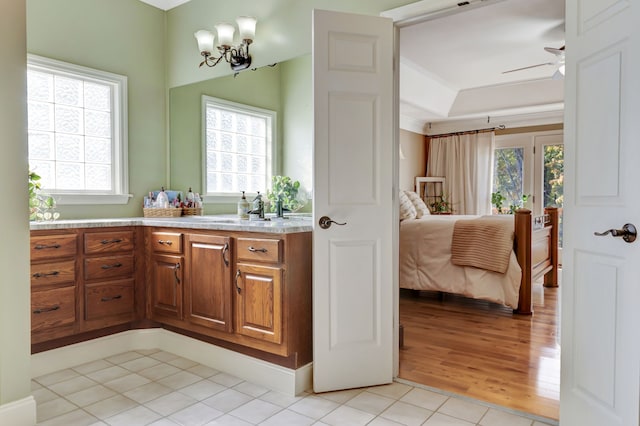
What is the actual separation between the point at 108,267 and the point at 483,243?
3.22m

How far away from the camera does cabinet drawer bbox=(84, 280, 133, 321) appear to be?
2982 millimetres

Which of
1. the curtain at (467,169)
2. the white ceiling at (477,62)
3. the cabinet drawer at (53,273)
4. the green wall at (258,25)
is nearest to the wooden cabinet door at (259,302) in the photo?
the cabinet drawer at (53,273)

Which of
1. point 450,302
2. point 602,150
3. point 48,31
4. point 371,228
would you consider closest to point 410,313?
point 450,302

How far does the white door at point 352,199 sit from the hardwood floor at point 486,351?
43 cm

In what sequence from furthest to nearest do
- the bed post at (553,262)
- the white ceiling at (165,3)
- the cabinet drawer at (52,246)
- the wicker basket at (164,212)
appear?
1. the bed post at (553,262)
2. the white ceiling at (165,3)
3. the wicker basket at (164,212)
4. the cabinet drawer at (52,246)

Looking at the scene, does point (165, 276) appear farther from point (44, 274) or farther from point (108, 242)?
point (44, 274)

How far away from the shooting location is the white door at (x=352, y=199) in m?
2.42

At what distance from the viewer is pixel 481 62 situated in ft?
17.1

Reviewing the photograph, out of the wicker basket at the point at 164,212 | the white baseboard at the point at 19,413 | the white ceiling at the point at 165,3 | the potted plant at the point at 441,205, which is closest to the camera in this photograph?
the white baseboard at the point at 19,413

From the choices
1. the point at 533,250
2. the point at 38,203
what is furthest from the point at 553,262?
the point at 38,203

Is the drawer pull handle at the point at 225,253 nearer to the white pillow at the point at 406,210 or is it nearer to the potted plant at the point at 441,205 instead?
the white pillow at the point at 406,210

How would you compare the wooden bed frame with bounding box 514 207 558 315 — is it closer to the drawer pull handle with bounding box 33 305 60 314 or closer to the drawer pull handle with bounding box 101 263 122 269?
the drawer pull handle with bounding box 101 263 122 269

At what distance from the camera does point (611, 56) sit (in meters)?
1.67

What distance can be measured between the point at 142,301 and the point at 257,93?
5.96 feet
